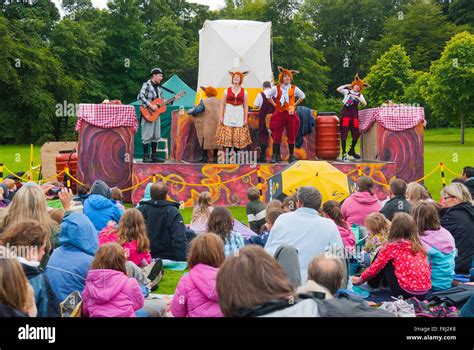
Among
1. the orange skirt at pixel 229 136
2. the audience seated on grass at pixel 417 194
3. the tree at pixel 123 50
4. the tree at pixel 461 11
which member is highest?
the tree at pixel 461 11

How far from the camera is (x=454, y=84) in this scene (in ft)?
135

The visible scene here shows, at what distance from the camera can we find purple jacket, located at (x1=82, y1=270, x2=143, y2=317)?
5.35 m

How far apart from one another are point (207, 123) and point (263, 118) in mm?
1144

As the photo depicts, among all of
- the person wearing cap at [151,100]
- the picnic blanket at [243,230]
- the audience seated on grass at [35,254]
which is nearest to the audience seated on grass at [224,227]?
the audience seated on grass at [35,254]

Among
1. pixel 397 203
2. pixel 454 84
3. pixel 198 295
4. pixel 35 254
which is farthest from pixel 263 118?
pixel 454 84

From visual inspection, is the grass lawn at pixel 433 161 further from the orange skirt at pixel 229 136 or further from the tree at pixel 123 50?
the tree at pixel 123 50

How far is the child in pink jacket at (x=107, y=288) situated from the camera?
5352mm

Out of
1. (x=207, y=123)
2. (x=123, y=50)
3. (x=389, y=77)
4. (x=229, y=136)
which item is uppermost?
(x=123, y=50)

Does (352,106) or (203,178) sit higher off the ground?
(352,106)

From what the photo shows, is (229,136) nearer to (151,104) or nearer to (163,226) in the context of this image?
(151,104)

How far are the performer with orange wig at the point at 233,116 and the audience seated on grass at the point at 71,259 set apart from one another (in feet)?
29.1

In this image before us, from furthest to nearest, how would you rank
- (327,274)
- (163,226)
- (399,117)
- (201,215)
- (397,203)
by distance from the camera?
(399,117), (201,215), (397,203), (163,226), (327,274)

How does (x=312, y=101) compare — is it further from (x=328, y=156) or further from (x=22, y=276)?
(x=22, y=276)

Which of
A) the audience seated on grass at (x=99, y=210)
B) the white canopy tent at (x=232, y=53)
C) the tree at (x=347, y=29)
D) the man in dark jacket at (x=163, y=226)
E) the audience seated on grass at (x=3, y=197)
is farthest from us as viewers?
the tree at (x=347, y=29)
